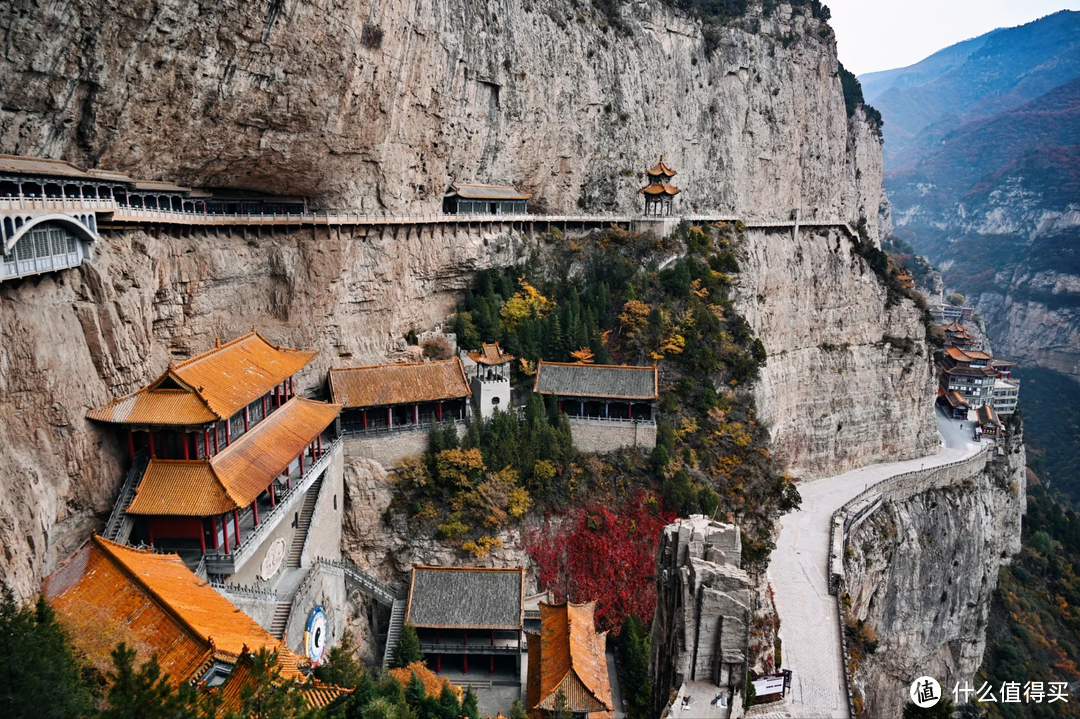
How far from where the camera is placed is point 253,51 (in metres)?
25.4

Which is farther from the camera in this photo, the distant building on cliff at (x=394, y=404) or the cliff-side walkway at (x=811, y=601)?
the distant building on cliff at (x=394, y=404)

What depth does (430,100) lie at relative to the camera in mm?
35000

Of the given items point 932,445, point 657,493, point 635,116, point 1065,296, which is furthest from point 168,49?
point 1065,296

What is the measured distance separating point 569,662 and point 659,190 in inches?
1229

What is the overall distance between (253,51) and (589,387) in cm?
1908

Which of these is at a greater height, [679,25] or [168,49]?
[679,25]

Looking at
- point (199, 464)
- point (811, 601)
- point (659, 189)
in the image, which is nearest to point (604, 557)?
point (811, 601)

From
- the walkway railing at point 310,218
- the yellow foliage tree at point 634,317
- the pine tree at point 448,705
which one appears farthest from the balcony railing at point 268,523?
the yellow foliage tree at point 634,317

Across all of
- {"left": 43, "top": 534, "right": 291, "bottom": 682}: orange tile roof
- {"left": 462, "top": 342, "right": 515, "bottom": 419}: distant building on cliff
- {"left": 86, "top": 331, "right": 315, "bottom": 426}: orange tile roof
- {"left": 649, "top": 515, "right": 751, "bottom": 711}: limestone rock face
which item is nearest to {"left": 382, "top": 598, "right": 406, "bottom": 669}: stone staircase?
{"left": 43, "top": 534, "right": 291, "bottom": 682}: orange tile roof

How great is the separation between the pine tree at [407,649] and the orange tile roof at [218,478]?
6.91 metres

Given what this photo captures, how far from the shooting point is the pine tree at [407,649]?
23.0m

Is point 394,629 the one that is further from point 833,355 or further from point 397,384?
point 833,355

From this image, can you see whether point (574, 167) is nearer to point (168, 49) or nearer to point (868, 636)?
point (168, 49)

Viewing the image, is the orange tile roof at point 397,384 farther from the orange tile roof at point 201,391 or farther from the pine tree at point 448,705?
the pine tree at point 448,705
